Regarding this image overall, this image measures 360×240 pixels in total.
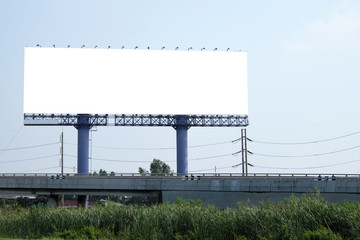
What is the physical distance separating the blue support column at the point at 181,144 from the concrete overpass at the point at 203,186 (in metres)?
22.7

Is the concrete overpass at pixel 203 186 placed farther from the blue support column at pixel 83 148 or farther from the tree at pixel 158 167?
the tree at pixel 158 167

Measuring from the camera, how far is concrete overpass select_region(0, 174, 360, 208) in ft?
165

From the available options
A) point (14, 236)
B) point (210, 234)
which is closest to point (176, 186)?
point (14, 236)

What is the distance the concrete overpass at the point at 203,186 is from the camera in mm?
50184

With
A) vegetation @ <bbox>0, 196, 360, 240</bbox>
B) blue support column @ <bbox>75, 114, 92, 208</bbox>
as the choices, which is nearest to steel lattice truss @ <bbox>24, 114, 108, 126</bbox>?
blue support column @ <bbox>75, 114, 92, 208</bbox>

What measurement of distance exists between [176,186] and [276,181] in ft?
32.2

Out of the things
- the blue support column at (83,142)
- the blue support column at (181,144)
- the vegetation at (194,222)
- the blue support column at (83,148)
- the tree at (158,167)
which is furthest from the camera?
the tree at (158,167)

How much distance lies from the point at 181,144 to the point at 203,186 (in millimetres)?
30718

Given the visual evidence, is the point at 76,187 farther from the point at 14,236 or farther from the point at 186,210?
the point at 186,210

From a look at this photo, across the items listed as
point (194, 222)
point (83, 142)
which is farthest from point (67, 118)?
point (194, 222)

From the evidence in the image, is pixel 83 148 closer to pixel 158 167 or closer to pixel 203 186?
pixel 203 186

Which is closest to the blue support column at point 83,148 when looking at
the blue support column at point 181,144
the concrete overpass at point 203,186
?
the blue support column at point 181,144

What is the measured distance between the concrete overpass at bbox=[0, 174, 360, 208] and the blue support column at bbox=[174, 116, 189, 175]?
74.3 ft

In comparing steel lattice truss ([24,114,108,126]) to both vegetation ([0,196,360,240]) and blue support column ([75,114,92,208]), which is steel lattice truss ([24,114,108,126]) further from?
vegetation ([0,196,360,240])
